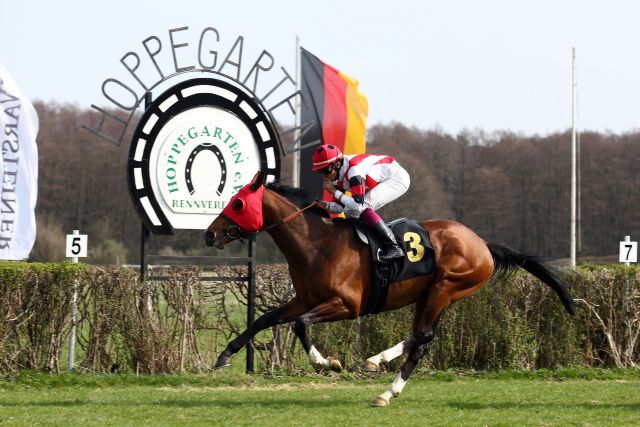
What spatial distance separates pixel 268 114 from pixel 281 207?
345 cm

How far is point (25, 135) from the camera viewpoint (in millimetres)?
13805

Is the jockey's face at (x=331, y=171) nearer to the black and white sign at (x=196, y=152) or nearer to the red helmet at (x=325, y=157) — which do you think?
the red helmet at (x=325, y=157)

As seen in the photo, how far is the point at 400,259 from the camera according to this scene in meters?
7.41

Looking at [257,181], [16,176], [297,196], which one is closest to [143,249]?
[297,196]

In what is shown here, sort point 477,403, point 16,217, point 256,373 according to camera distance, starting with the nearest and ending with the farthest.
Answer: point 477,403
point 256,373
point 16,217

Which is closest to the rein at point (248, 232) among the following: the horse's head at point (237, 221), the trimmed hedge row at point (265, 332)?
the horse's head at point (237, 221)

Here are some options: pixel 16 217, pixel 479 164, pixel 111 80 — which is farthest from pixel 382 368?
pixel 479 164

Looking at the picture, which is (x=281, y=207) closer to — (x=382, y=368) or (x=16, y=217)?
(x=382, y=368)

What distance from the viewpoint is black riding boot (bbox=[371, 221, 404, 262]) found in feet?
23.9

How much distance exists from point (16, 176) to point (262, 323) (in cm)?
779

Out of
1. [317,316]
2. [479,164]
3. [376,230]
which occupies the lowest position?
[317,316]

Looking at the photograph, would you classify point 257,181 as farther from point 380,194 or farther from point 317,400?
point 317,400

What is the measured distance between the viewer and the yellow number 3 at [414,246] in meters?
7.49

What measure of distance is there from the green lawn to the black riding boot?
3.79 ft
